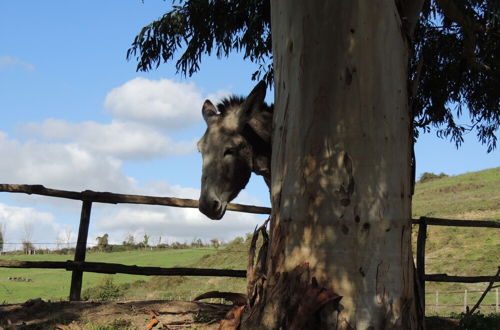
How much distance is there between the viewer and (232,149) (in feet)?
19.5

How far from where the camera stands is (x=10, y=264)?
6984 millimetres

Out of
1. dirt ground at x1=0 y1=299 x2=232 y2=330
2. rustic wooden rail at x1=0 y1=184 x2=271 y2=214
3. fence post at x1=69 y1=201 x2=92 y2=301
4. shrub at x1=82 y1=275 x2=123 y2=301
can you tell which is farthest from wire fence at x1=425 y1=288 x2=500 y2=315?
dirt ground at x1=0 y1=299 x2=232 y2=330

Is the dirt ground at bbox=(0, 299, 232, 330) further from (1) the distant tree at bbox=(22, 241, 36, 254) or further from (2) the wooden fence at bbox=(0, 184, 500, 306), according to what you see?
(1) the distant tree at bbox=(22, 241, 36, 254)

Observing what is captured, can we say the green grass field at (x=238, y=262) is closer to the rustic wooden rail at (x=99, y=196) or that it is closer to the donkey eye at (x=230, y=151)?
the rustic wooden rail at (x=99, y=196)

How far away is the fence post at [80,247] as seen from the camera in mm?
7176

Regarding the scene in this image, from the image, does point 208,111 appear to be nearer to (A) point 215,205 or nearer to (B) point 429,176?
(A) point 215,205

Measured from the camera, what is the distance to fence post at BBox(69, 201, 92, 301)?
23.5ft

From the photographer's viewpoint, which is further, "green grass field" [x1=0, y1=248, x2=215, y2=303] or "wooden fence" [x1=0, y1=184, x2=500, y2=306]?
"green grass field" [x1=0, y1=248, x2=215, y2=303]

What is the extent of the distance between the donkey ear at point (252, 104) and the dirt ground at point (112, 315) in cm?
205

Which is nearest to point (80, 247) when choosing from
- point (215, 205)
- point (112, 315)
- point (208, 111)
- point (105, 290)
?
point (112, 315)

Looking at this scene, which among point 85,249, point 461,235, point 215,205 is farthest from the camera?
point 461,235

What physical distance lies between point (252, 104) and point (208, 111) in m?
0.62

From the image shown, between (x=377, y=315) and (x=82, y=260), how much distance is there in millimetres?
4744

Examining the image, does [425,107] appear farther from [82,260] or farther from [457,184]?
[457,184]
